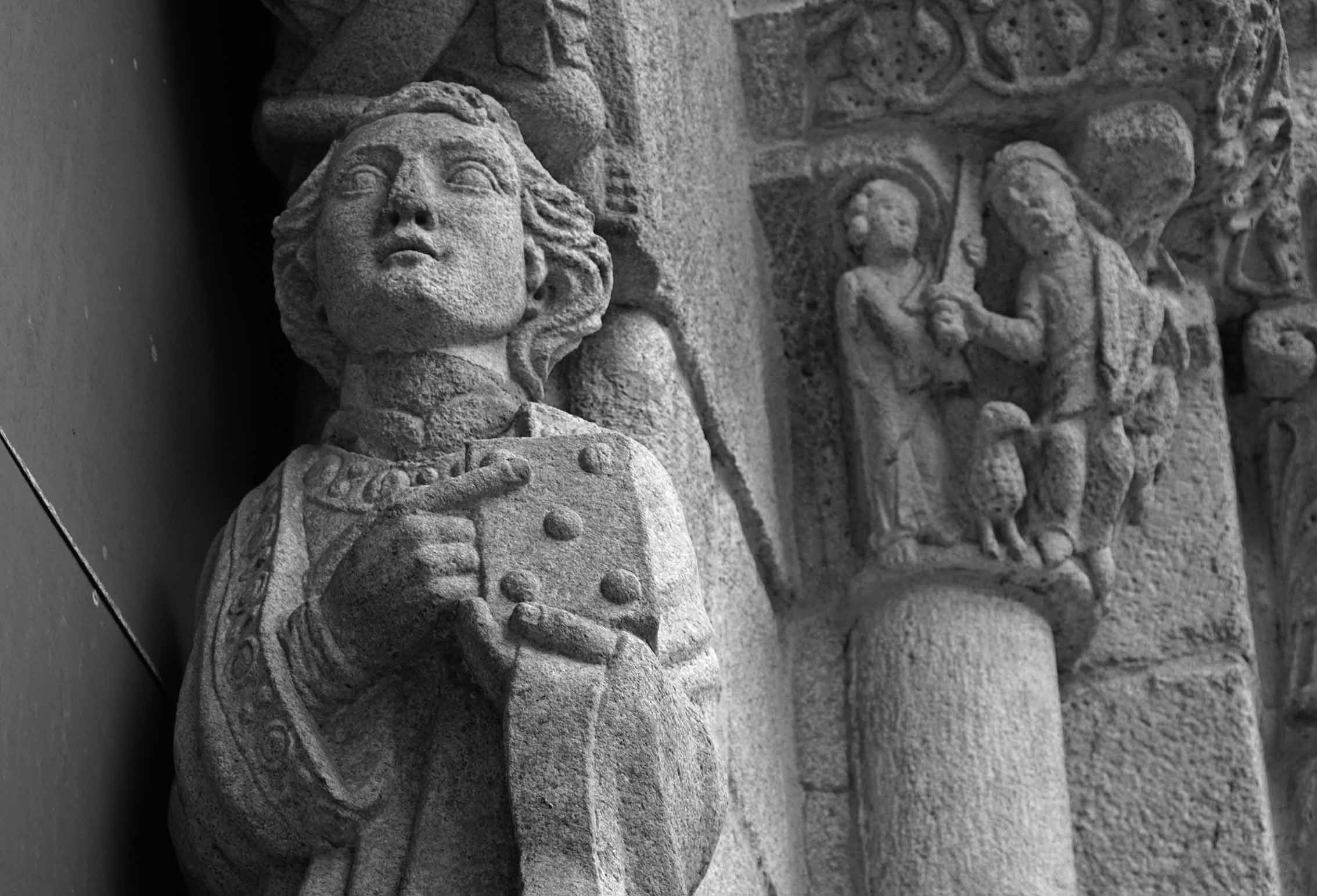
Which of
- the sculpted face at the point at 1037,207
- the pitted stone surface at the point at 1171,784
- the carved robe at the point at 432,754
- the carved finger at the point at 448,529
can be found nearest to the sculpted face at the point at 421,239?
the carved robe at the point at 432,754

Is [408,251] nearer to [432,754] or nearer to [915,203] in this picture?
[432,754]

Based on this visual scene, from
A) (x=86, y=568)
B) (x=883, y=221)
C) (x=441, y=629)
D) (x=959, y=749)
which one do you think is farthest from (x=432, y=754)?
(x=883, y=221)

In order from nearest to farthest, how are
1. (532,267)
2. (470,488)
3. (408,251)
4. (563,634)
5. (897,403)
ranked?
1. (563,634)
2. (470,488)
3. (408,251)
4. (532,267)
5. (897,403)

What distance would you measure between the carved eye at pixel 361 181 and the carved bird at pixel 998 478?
1.02 meters

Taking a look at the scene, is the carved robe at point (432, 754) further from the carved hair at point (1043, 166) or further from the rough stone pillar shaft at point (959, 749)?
the carved hair at point (1043, 166)

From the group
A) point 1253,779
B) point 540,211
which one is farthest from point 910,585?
point 540,211

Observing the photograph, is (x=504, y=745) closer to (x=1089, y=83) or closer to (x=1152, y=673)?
(x=1152, y=673)

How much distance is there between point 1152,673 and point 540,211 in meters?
1.16

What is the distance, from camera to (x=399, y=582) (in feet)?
9.02

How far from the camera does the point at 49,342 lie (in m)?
2.94

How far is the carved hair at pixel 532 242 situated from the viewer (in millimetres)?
3150

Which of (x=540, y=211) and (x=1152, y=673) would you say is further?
(x=1152, y=673)

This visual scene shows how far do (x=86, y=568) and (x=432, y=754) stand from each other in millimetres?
421

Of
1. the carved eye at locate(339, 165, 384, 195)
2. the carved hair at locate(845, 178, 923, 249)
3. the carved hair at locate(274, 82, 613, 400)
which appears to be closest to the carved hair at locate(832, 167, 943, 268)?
the carved hair at locate(845, 178, 923, 249)
